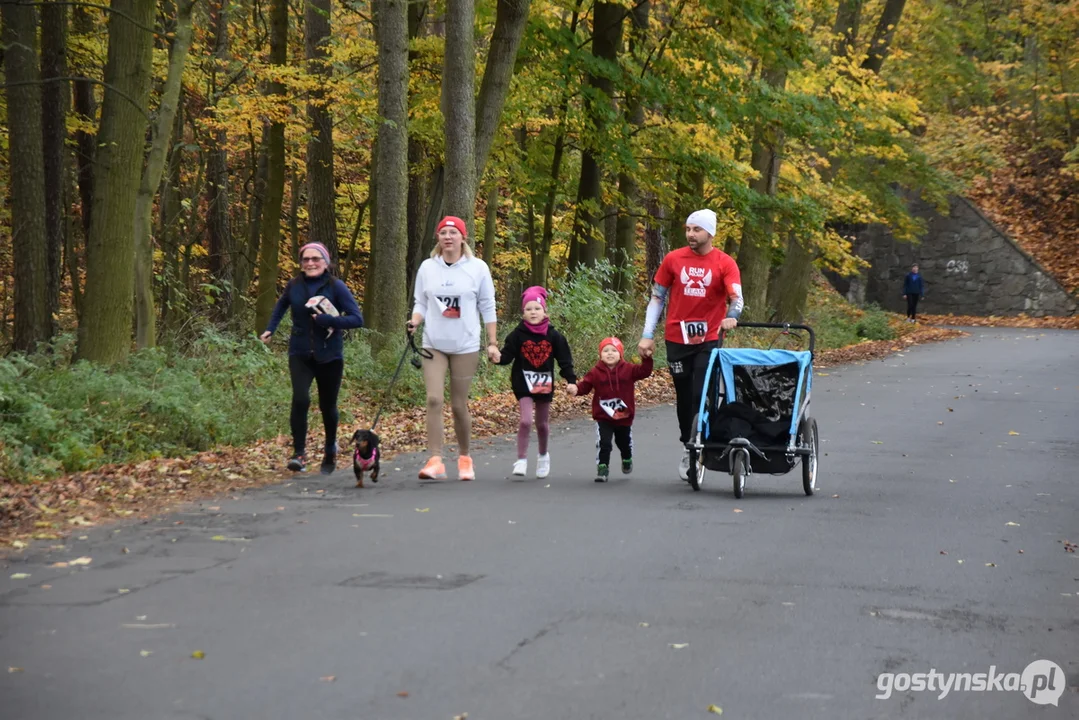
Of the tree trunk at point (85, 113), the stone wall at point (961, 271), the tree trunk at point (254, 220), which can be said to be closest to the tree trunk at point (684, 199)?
the tree trunk at point (254, 220)

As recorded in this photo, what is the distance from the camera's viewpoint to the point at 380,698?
4902mm

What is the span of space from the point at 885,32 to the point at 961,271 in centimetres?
1724

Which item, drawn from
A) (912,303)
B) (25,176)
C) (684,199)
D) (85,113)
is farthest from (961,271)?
(25,176)

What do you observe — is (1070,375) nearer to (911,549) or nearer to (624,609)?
(911,549)

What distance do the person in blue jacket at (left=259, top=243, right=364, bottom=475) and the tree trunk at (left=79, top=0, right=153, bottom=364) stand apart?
4565 millimetres

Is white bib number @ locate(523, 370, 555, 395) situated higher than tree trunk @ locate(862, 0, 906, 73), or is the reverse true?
tree trunk @ locate(862, 0, 906, 73)

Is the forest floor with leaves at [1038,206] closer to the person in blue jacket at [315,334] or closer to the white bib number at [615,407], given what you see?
the white bib number at [615,407]

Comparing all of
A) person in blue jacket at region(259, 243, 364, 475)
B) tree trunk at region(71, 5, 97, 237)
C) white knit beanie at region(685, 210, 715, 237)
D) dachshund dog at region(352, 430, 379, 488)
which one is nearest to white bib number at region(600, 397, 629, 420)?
white knit beanie at region(685, 210, 715, 237)

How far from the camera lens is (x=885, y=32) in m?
34.1

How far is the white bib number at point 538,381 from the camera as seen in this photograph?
11.1 meters

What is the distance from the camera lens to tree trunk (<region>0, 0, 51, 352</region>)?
18.4 metres

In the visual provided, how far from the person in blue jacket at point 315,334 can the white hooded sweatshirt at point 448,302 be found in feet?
2.04

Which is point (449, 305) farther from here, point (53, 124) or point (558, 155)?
point (558, 155)

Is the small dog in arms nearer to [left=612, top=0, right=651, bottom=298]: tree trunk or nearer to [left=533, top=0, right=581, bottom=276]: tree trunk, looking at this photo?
[left=533, top=0, right=581, bottom=276]: tree trunk
